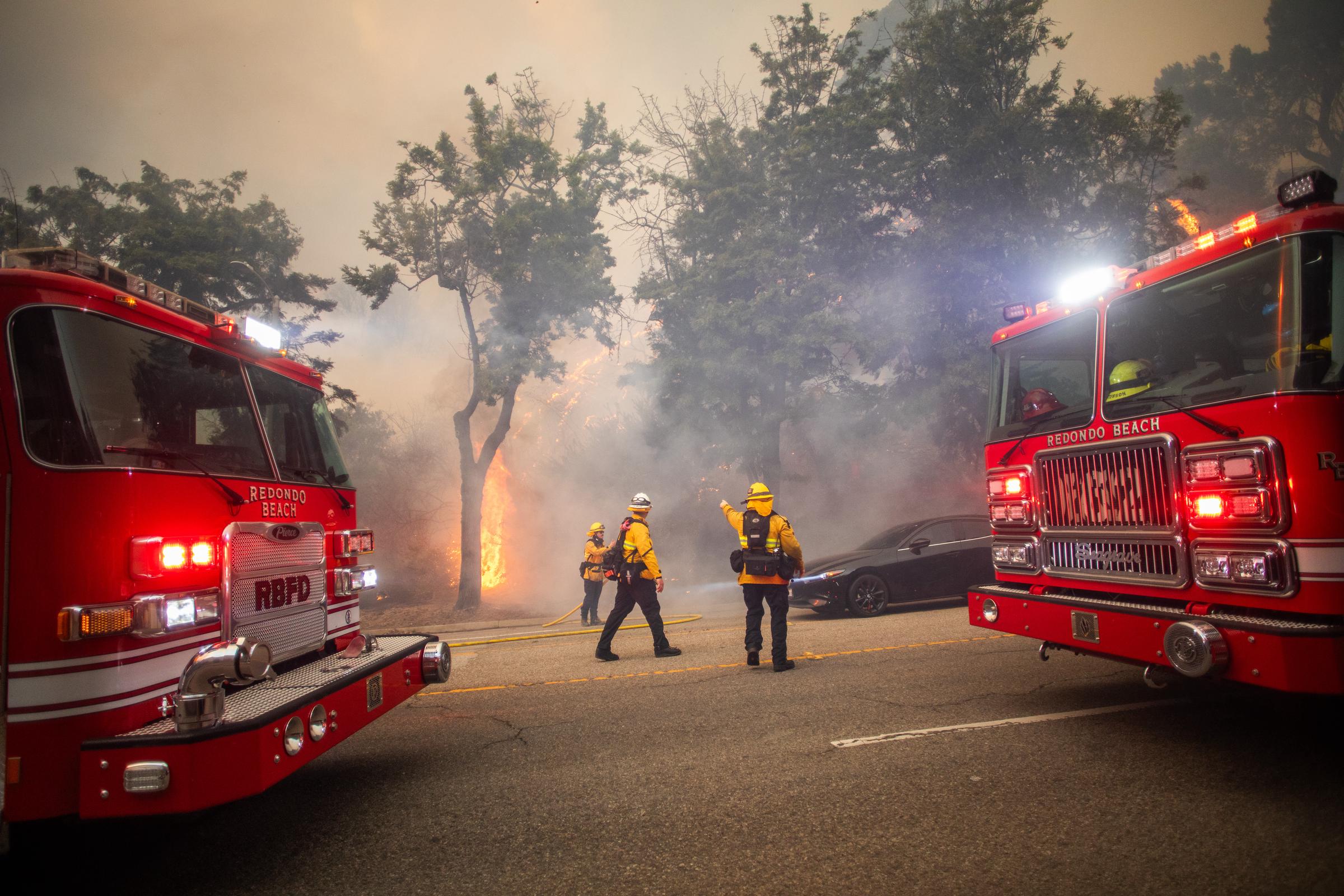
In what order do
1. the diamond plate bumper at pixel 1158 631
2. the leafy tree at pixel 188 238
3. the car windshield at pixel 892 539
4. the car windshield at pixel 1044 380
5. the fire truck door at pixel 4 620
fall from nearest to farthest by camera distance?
1. the fire truck door at pixel 4 620
2. the diamond plate bumper at pixel 1158 631
3. the car windshield at pixel 1044 380
4. the car windshield at pixel 892 539
5. the leafy tree at pixel 188 238

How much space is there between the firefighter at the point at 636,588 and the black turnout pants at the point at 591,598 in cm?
461

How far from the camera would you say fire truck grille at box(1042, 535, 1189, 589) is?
13.8 feet

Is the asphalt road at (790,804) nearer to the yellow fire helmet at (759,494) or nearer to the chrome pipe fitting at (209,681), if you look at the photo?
the chrome pipe fitting at (209,681)

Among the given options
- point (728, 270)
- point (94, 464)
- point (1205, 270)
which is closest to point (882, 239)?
point (728, 270)

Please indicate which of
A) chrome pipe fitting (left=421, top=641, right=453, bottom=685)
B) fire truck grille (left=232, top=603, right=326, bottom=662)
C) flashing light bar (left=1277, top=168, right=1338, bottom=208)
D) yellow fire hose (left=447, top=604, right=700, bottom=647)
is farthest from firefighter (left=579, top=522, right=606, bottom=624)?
flashing light bar (left=1277, top=168, right=1338, bottom=208)

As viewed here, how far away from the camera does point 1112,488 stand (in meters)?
4.62

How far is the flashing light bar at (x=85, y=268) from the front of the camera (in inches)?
124

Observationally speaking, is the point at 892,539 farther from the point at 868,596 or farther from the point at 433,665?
the point at 433,665

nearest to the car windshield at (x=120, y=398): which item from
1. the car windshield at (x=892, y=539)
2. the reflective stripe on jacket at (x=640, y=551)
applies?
the reflective stripe on jacket at (x=640, y=551)

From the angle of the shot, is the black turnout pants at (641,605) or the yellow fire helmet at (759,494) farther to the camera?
the black turnout pants at (641,605)

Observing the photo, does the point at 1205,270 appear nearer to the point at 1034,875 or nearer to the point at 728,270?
the point at 1034,875

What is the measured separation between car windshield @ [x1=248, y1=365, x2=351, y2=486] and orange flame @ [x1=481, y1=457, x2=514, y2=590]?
68.6 feet

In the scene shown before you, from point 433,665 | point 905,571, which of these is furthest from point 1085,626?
point 905,571

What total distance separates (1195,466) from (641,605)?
207 inches
